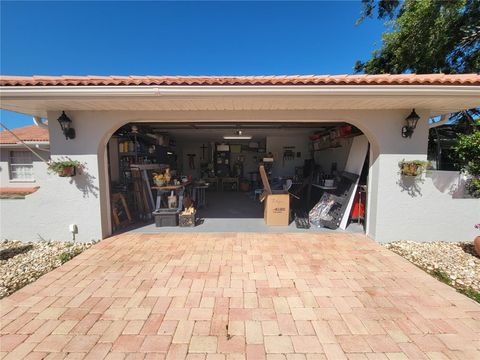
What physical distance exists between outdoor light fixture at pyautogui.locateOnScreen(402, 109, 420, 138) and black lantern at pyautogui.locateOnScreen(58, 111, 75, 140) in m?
5.95

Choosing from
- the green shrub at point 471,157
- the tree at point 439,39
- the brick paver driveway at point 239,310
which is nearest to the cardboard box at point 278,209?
the brick paver driveway at point 239,310

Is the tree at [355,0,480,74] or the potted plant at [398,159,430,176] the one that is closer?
the potted plant at [398,159,430,176]

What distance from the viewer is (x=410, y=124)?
3.64 m

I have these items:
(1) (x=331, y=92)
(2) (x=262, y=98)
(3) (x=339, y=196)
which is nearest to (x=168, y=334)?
(2) (x=262, y=98)

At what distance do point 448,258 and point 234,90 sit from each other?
4.29 m

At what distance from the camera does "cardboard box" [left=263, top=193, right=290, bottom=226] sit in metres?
4.74

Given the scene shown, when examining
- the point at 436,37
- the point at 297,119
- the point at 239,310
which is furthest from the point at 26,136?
the point at 436,37

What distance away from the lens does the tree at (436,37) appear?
5266 millimetres

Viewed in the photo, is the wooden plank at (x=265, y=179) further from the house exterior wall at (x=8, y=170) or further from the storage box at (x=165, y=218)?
the house exterior wall at (x=8, y=170)

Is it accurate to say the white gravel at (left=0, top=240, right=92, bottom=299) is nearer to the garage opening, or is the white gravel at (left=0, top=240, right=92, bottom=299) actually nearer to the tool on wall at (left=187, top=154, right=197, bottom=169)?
the garage opening

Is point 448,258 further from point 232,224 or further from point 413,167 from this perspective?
point 232,224

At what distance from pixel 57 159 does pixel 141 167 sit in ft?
5.78

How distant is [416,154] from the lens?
3.82 meters

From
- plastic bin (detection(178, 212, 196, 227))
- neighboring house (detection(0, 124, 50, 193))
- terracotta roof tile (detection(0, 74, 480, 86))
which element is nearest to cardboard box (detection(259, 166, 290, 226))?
plastic bin (detection(178, 212, 196, 227))
